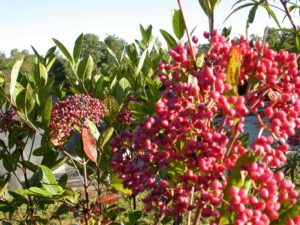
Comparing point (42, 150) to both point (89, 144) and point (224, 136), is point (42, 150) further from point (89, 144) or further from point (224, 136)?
point (224, 136)

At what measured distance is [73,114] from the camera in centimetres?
150

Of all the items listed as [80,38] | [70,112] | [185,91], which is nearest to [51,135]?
[70,112]

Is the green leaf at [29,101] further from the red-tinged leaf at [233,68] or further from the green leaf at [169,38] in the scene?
the red-tinged leaf at [233,68]

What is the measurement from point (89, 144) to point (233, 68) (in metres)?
0.67

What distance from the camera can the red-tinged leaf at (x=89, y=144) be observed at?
4.47ft

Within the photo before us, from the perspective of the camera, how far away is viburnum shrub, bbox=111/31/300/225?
79cm

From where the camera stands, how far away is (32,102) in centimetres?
155

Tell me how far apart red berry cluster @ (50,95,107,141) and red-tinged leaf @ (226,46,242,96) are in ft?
2.53

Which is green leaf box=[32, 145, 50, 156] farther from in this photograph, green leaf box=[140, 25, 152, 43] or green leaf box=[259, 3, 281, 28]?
green leaf box=[259, 3, 281, 28]

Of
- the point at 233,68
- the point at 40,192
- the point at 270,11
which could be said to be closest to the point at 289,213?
the point at 233,68

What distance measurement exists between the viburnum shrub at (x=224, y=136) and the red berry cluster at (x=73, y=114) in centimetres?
61

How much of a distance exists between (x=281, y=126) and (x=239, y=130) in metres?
0.08

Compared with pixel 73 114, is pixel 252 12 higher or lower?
higher

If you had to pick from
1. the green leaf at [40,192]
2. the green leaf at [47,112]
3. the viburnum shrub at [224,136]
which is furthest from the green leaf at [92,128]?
the viburnum shrub at [224,136]
